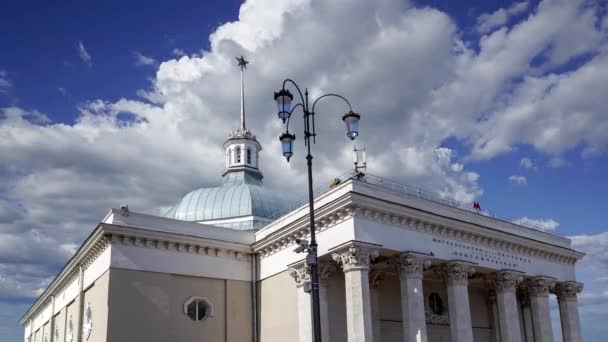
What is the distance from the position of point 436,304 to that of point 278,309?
Result: 304 inches

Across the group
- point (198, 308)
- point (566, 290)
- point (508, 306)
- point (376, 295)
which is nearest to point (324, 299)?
point (376, 295)

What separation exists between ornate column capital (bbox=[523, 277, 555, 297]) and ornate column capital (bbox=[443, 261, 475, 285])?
5840 mm

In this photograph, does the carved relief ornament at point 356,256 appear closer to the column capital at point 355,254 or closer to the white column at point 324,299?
the column capital at point 355,254

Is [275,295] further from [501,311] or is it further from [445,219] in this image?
[501,311]

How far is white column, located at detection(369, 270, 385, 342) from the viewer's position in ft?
85.2

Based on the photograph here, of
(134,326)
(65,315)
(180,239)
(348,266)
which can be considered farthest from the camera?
(65,315)

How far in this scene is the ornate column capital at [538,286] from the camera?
29594 millimetres

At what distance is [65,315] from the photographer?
109 feet

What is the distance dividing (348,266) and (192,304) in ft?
26.7

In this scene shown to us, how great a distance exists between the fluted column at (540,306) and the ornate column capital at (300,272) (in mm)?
11976

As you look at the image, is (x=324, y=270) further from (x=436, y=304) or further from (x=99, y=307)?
(x=99, y=307)

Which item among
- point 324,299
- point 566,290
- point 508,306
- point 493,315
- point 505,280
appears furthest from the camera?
point 566,290

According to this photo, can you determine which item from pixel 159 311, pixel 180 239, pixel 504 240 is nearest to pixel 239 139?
pixel 180 239

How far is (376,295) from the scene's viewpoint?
2683cm
